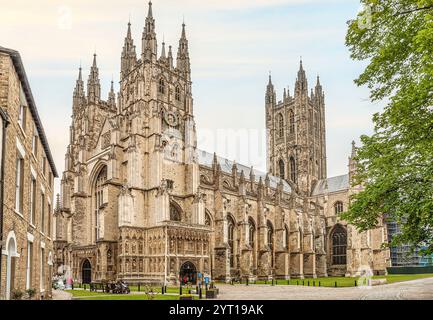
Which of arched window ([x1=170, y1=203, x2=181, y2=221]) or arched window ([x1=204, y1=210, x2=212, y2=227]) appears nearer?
arched window ([x1=170, y1=203, x2=181, y2=221])

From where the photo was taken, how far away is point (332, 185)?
3147 inches

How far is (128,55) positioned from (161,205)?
20.7m

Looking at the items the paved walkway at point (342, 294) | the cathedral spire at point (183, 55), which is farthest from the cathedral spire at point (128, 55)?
the paved walkway at point (342, 294)

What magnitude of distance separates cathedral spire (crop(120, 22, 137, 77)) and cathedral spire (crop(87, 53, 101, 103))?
230 inches

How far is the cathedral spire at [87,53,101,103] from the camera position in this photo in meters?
56.9

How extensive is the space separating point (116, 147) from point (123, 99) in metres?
7.15

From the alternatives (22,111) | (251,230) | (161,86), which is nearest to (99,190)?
(161,86)

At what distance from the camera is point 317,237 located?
6944 centimetres

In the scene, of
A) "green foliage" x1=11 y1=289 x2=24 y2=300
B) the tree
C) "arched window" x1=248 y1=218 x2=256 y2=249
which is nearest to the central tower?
"arched window" x1=248 y1=218 x2=256 y2=249

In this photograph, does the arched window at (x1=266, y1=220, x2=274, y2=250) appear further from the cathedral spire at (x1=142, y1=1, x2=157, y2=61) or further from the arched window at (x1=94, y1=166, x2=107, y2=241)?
the cathedral spire at (x1=142, y1=1, x2=157, y2=61)

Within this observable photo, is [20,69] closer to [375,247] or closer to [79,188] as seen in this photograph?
[79,188]

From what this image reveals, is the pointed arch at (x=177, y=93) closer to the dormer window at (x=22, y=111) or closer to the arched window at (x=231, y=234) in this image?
→ the arched window at (x=231, y=234)

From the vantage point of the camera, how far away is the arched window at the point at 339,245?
2790 inches

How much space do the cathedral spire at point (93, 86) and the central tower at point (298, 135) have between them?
40.1 m
